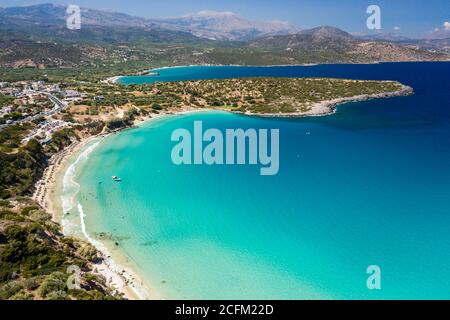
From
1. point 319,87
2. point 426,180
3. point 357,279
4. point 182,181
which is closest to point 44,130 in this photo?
point 182,181

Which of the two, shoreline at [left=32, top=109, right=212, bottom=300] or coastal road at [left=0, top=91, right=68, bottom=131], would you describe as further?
coastal road at [left=0, top=91, right=68, bottom=131]

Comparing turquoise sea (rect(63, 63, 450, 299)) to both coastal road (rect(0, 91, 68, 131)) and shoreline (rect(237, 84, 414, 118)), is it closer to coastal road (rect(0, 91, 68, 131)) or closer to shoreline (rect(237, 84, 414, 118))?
coastal road (rect(0, 91, 68, 131))

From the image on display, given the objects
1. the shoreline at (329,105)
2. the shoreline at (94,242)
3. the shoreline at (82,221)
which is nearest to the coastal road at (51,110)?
the shoreline at (82,221)

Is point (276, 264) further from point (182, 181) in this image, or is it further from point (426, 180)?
point (426, 180)

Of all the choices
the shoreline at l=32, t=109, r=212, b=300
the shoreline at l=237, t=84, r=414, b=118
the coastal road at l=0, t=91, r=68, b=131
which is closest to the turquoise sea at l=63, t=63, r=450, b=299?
the shoreline at l=32, t=109, r=212, b=300

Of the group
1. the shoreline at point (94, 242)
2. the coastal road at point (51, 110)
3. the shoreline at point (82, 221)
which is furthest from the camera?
the coastal road at point (51, 110)

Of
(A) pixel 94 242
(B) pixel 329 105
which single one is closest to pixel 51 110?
(A) pixel 94 242

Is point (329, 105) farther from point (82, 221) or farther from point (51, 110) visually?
point (82, 221)

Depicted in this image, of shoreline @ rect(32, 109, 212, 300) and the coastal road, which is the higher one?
the coastal road

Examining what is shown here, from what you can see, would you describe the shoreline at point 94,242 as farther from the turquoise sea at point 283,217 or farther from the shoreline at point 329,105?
the shoreline at point 329,105
